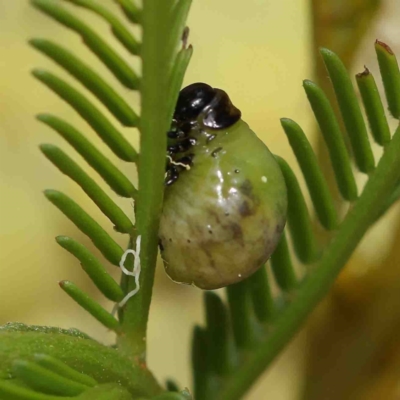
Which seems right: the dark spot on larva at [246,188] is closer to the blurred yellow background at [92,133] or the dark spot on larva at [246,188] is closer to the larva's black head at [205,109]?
the larva's black head at [205,109]

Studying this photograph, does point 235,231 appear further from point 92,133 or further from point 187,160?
point 92,133

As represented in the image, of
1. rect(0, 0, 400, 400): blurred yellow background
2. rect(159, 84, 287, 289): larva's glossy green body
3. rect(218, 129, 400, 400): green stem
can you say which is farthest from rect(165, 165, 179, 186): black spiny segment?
rect(0, 0, 400, 400): blurred yellow background

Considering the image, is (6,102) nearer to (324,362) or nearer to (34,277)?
(34,277)

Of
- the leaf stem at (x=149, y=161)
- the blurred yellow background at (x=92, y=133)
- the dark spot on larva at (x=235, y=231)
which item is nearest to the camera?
the leaf stem at (x=149, y=161)

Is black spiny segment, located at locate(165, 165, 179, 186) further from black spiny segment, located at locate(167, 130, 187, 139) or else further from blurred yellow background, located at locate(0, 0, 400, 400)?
blurred yellow background, located at locate(0, 0, 400, 400)

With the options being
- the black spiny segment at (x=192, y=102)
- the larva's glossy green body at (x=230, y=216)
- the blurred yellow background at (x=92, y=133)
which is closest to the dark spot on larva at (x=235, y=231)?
the larva's glossy green body at (x=230, y=216)

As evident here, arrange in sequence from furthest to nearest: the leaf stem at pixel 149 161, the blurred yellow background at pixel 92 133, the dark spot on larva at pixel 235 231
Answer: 1. the blurred yellow background at pixel 92 133
2. the dark spot on larva at pixel 235 231
3. the leaf stem at pixel 149 161

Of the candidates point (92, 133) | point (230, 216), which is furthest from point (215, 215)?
point (92, 133)
